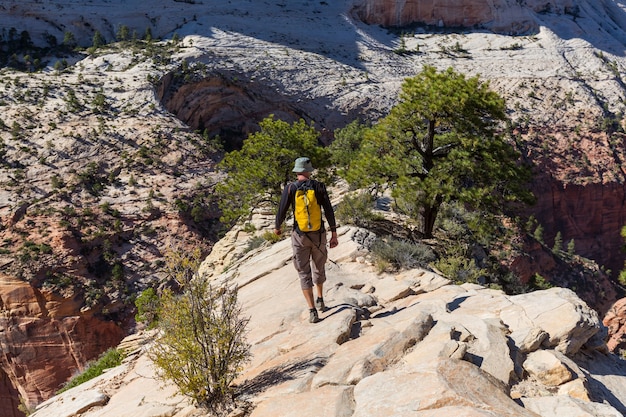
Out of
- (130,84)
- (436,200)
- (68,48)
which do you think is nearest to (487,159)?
(436,200)

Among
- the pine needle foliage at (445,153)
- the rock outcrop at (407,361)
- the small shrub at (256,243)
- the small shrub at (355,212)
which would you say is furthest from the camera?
the small shrub at (256,243)

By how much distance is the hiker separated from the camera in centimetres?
548

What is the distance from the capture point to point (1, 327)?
1752cm

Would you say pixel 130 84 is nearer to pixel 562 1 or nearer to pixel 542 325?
pixel 542 325

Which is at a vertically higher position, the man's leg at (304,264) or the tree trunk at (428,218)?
the man's leg at (304,264)

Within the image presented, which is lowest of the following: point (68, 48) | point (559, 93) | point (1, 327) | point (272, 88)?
point (1, 327)

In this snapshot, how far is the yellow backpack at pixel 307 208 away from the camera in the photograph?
5.46m

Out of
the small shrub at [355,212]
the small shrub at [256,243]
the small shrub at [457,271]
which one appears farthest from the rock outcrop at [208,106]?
the small shrub at [256,243]

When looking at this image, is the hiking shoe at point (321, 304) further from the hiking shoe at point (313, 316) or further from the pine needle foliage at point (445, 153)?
the pine needle foliage at point (445, 153)

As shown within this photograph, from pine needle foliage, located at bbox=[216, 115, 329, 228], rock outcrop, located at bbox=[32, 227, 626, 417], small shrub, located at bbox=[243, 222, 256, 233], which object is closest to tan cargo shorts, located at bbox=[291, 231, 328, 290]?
rock outcrop, located at bbox=[32, 227, 626, 417]

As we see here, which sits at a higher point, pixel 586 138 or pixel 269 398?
Answer: pixel 269 398

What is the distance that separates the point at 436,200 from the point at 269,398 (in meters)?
8.13

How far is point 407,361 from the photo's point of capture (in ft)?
13.7

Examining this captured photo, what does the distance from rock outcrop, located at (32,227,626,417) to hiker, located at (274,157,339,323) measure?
1.43ft
